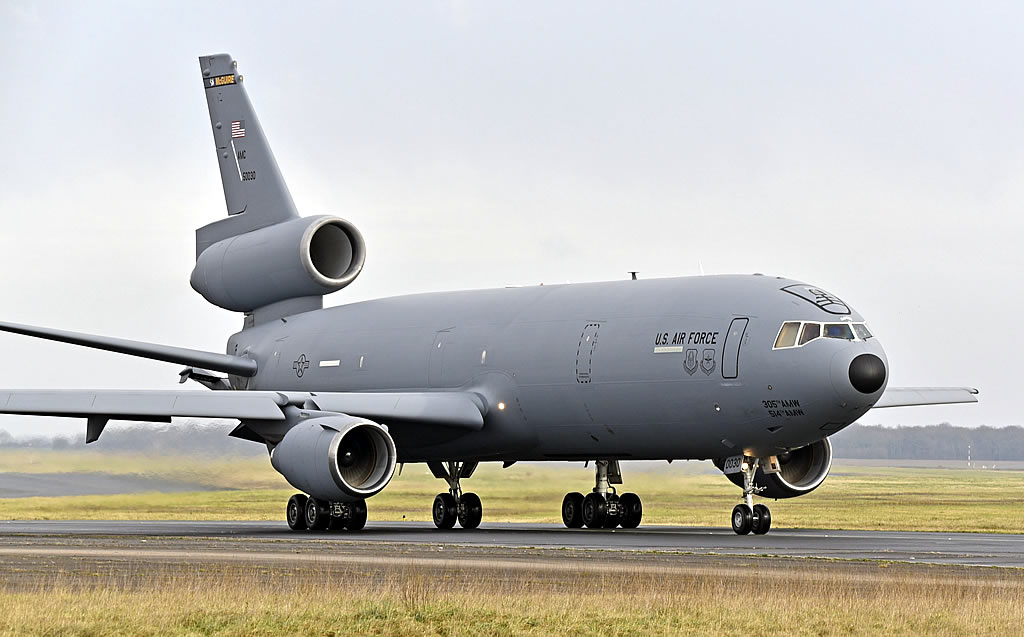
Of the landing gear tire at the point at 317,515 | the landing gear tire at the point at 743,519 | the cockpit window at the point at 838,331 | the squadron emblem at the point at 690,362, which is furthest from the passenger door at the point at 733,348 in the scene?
the landing gear tire at the point at 317,515

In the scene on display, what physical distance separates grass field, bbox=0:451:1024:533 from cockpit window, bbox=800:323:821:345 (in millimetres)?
7149

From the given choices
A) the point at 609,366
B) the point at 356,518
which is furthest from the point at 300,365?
the point at 609,366

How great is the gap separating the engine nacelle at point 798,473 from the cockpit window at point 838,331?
4.34 meters

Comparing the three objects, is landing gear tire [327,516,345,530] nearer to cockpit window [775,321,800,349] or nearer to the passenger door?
the passenger door

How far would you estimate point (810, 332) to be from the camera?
26250 mm

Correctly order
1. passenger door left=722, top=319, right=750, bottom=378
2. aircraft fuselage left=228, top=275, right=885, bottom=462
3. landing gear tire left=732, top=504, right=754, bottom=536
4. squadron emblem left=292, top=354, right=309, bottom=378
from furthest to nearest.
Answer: squadron emblem left=292, top=354, right=309, bottom=378, landing gear tire left=732, top=504, right=754, bottom=536, passenger door left=722, top=319, right=750, bottom=378, aircraft fuselage left=228, top=275, right=885, bottom=462

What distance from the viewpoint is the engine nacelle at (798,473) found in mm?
30266

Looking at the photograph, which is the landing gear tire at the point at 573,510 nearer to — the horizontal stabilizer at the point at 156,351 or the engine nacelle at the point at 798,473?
the engine nacelle at the point at 798,473

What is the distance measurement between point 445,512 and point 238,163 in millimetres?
12432

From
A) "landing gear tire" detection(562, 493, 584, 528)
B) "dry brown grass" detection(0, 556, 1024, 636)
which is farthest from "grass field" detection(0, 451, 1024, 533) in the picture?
"dry brown grass" detection(0, 556, 1024, 636)

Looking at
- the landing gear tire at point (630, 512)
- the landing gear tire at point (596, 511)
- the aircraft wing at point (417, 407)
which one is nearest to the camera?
the aircraft wing at point (417, 407)

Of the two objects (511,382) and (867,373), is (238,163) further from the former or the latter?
(867,373)

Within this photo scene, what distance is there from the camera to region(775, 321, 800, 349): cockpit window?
26297mm

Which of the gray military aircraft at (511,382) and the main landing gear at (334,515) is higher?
the gray military aircraft at (511,382)
